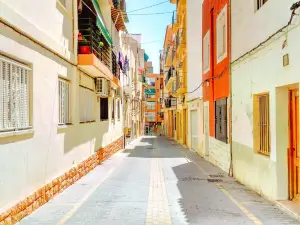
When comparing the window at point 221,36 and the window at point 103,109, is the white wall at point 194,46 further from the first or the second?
the window at point 221,36

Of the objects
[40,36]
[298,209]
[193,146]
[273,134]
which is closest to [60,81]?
[40,36]

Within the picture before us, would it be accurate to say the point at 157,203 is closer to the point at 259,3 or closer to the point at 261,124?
the point at 261,124

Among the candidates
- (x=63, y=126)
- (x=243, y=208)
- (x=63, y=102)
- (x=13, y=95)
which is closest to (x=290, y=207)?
(x=243, y=208)

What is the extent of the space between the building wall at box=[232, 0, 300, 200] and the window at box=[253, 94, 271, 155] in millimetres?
168

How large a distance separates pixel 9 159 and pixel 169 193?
457 cm

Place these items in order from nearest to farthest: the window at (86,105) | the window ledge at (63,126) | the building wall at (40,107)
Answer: the building wall at (40,107) < the window ledge at (63,126) < the window at (86,105)

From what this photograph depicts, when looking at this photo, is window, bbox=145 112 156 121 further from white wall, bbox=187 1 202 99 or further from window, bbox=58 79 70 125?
window, bbox=58 79 70 125

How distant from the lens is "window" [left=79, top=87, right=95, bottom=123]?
13.1 m

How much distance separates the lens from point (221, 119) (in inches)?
565

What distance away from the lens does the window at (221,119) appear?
44.4 ft

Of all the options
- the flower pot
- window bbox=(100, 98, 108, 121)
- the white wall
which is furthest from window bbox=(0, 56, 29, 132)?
the white wall

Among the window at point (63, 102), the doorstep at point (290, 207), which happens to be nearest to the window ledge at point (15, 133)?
the window at point (63, 102)

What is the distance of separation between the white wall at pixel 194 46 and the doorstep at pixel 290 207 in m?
13.2

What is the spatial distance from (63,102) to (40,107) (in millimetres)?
2650
